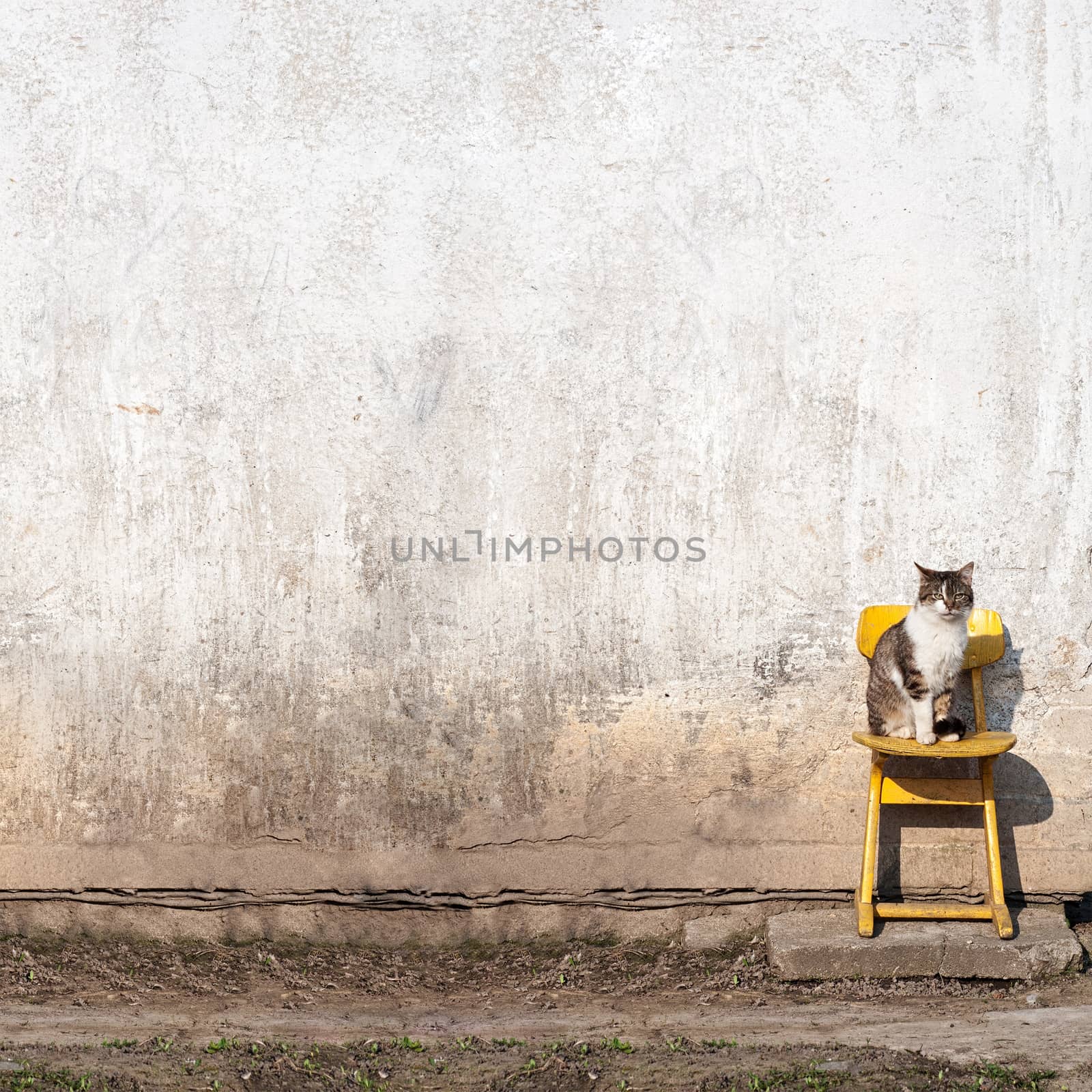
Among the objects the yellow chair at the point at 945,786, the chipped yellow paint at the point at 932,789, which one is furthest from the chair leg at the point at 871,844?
the chipped yellow paint at the point at 932,789

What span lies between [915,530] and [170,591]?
2.54 m

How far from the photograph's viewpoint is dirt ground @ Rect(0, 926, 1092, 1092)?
9.46ft

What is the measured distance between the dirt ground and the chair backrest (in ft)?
3.35

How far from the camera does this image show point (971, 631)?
3.64 meters

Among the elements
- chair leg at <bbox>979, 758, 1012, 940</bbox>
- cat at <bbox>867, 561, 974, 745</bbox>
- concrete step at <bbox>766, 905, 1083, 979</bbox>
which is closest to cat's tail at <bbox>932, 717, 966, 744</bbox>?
cat at <bbox>867, 561, 974, 745</bbox>

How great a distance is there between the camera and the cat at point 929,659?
3.34m

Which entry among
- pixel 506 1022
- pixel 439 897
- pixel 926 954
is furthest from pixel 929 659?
pixel 439 897

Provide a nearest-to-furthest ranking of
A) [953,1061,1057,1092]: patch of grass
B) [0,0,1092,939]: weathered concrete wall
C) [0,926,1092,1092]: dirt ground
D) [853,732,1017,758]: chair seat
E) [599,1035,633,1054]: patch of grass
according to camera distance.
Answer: [953,1061,1057,1092]: patch of grass → [0,926,1092,1092]: dirt ground → [599,1035,633,1054]: patch of grass → [853,732,1017,758]: chair seat → [0,0,1092,939]: weathered concrete wall

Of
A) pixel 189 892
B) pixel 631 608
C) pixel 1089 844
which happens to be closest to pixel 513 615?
pixel 631 608

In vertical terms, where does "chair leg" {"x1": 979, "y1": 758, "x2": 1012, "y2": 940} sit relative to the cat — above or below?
below

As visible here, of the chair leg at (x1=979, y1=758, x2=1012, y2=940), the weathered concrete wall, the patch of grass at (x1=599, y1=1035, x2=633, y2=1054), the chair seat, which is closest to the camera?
the patch of grass at (x1=599, y1=1035, x2=633, y2=1054)

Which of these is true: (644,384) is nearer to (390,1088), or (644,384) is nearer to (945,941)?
(945,941)

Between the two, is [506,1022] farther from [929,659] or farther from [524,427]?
[524,427]

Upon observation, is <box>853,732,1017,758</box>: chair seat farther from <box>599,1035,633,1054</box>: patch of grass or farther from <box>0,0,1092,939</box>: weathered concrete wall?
<box>599,1035,633,1054</box>: patch of grass
